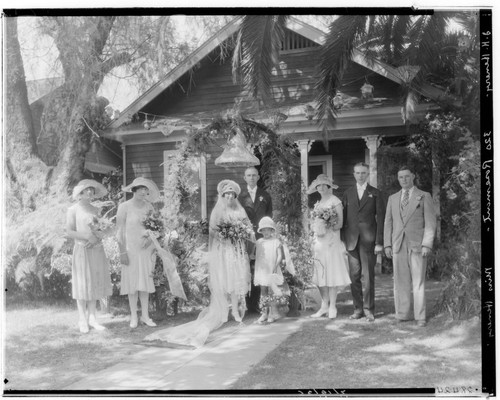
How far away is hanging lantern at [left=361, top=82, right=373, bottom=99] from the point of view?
8953 millimetres

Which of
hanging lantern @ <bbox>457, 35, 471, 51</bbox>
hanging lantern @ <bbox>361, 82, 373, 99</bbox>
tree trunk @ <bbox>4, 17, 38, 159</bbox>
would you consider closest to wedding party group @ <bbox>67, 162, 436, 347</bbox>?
tree trunk @ <bbox>4, 17, 38, 159</bbox>

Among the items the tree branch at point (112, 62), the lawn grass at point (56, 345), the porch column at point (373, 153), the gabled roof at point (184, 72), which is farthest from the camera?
the porch column at point (373, 153)

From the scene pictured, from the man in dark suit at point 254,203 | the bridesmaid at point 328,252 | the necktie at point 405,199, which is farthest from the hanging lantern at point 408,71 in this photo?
the man in dark suit at point 254,203

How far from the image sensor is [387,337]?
5.61 meters

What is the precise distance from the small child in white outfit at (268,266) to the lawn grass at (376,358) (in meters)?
0.57

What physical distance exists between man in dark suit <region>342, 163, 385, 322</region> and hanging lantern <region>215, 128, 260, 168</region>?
50.6 inches

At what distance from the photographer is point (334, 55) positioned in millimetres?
5637

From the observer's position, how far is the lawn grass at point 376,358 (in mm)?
4641

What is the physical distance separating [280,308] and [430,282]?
219 cm

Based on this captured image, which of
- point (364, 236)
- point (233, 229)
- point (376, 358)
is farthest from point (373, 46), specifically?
point (376, 358)

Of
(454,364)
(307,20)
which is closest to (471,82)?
(307,20)

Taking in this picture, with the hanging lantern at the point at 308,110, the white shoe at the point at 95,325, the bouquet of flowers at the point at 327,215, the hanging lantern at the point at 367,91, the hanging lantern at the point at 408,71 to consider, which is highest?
the hanging lantern at the point at 367,91

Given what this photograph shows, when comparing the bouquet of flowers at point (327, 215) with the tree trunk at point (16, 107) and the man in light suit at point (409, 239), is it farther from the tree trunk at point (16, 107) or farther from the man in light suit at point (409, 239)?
the tree trunk at point (16, 107)

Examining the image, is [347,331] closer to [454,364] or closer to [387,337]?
[387,337]
